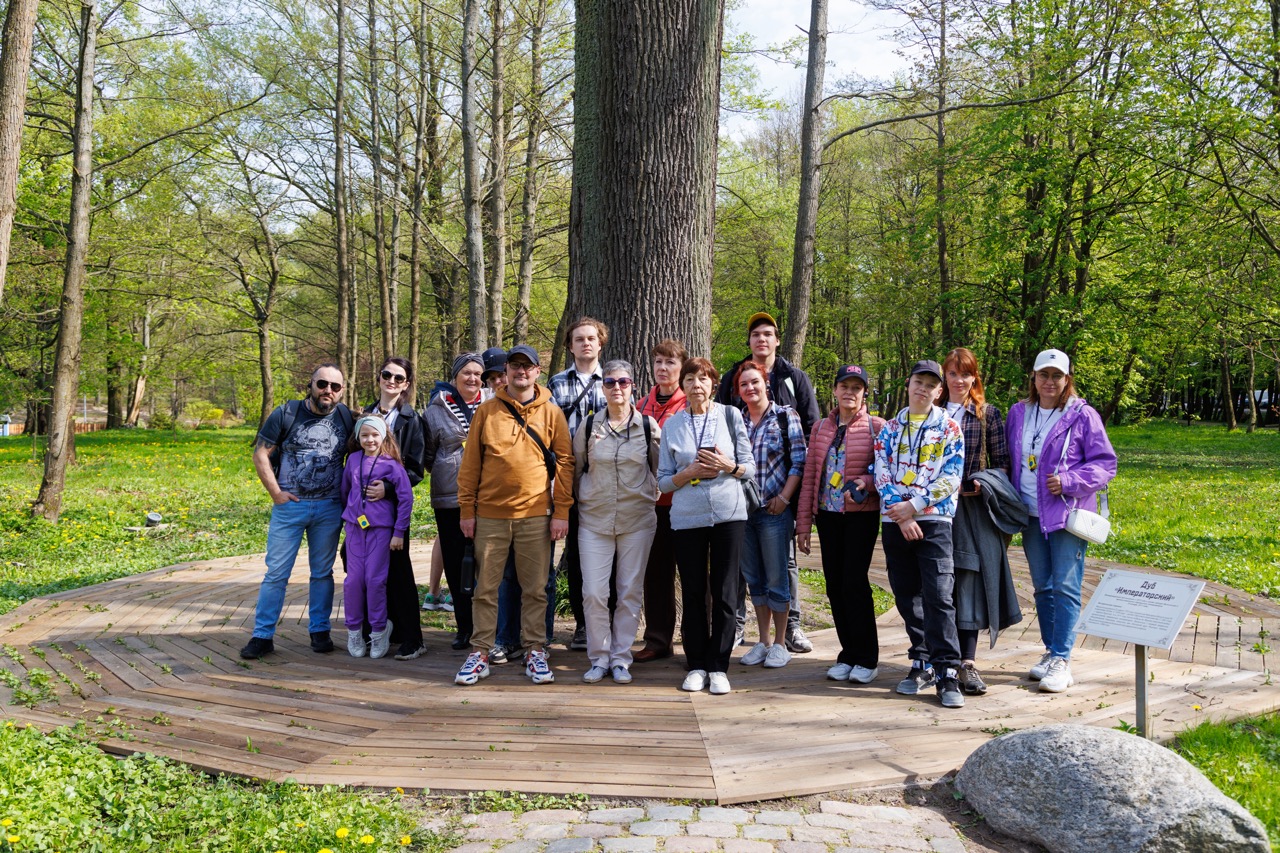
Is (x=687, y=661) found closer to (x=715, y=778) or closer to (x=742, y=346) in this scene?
(x=715, y=778)

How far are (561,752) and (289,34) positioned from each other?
21.0 m

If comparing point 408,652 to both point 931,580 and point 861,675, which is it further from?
point 931,580

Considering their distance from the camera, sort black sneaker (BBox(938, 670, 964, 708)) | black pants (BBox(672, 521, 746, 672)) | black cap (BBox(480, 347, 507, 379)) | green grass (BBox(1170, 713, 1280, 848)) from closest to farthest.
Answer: green grass (BBox(1170, 713, 1280, 848)) → black sneaker (BBox(938, 670, 964, 708)) → black pants (BBox(672, 521, 746, 672)) → black cap (BBox(480, 347, 507, 379))

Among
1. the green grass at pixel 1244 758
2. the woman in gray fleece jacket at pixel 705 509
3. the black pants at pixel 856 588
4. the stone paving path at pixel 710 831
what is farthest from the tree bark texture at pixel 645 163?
the green grass at pixel 1244 758

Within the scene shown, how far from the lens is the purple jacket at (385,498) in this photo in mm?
5793

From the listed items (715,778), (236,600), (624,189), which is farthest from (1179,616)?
(236,600)

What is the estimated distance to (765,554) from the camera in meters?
5.43

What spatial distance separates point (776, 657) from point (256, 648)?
3.45 metres

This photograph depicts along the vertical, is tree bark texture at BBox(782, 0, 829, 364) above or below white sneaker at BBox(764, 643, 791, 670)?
above

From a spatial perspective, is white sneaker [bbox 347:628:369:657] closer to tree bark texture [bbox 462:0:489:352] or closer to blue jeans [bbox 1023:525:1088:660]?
blue jeans [bbox 1023:525:1088:660]

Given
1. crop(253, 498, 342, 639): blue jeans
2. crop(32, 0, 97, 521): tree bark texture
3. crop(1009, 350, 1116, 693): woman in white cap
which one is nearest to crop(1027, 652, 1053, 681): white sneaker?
crop(1009, 350, 1116, 693): woman in white cap

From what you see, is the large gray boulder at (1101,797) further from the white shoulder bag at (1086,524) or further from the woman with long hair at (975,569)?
the white shoulder bag at (1086,524)

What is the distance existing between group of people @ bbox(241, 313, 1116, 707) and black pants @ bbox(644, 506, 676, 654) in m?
0.01

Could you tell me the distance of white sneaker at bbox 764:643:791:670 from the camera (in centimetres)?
541
